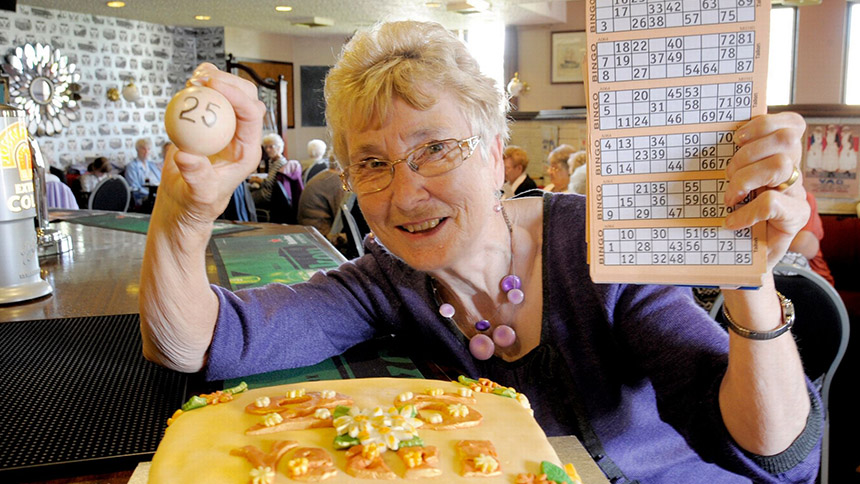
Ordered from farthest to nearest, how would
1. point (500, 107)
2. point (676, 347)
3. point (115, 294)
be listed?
point (115, 294) < point (500, 107) < point (676, 347)

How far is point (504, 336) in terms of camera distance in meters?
1.22

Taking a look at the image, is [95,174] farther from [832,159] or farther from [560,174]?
[832,159]

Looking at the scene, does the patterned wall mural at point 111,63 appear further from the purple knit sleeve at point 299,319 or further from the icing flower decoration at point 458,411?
the icing flower decoration at point 458,411

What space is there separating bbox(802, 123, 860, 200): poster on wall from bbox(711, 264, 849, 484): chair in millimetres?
4078

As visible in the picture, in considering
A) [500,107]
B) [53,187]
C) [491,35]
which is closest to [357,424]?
[500,107]

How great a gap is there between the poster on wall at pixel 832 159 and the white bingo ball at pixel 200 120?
229 inches

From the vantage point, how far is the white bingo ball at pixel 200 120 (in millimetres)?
731

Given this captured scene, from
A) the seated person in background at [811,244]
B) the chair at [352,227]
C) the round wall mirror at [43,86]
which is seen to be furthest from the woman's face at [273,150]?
the seated person in background at [811,244]

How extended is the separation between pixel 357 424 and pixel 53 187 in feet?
17.1

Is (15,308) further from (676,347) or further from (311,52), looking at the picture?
(311,52)

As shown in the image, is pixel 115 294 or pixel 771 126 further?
pixel 115 294

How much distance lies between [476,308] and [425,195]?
28cm

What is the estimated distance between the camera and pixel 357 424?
724mm

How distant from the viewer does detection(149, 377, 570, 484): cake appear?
0.66 metres
